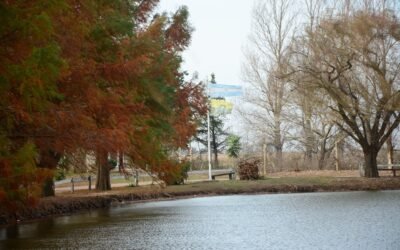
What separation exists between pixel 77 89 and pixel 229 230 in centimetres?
576

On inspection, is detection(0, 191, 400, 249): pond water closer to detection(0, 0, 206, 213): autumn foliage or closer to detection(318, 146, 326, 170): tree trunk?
detection(0, 0, 206, 213): autumn foliage

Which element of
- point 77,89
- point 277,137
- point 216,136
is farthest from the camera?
point 216,136

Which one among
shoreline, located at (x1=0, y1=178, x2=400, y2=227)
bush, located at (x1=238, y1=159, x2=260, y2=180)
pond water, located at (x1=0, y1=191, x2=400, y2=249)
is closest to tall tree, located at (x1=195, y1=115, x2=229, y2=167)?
bush, located at (x1=238, y1=159, x2=260, y2=180)

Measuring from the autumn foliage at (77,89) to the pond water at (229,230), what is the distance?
49.5 inches

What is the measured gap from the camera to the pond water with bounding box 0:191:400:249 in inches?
364

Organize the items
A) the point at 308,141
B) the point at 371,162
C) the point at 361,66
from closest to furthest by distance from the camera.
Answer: the point at 361,66 < the point at 371,162 < the point at 308,141

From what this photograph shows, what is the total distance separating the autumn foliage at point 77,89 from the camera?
9.27 m

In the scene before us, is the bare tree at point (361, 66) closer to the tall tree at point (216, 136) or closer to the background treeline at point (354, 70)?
the background treeline at point (354, 70)

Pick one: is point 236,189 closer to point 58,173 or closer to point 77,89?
point 77,89

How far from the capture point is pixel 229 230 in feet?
36.7

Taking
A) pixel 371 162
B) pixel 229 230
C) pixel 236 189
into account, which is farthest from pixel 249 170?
pixel 229 230

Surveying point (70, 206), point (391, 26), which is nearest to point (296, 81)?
point (391, 26)

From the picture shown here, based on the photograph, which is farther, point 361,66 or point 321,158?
point 321,158

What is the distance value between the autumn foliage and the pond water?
126 centimetres
